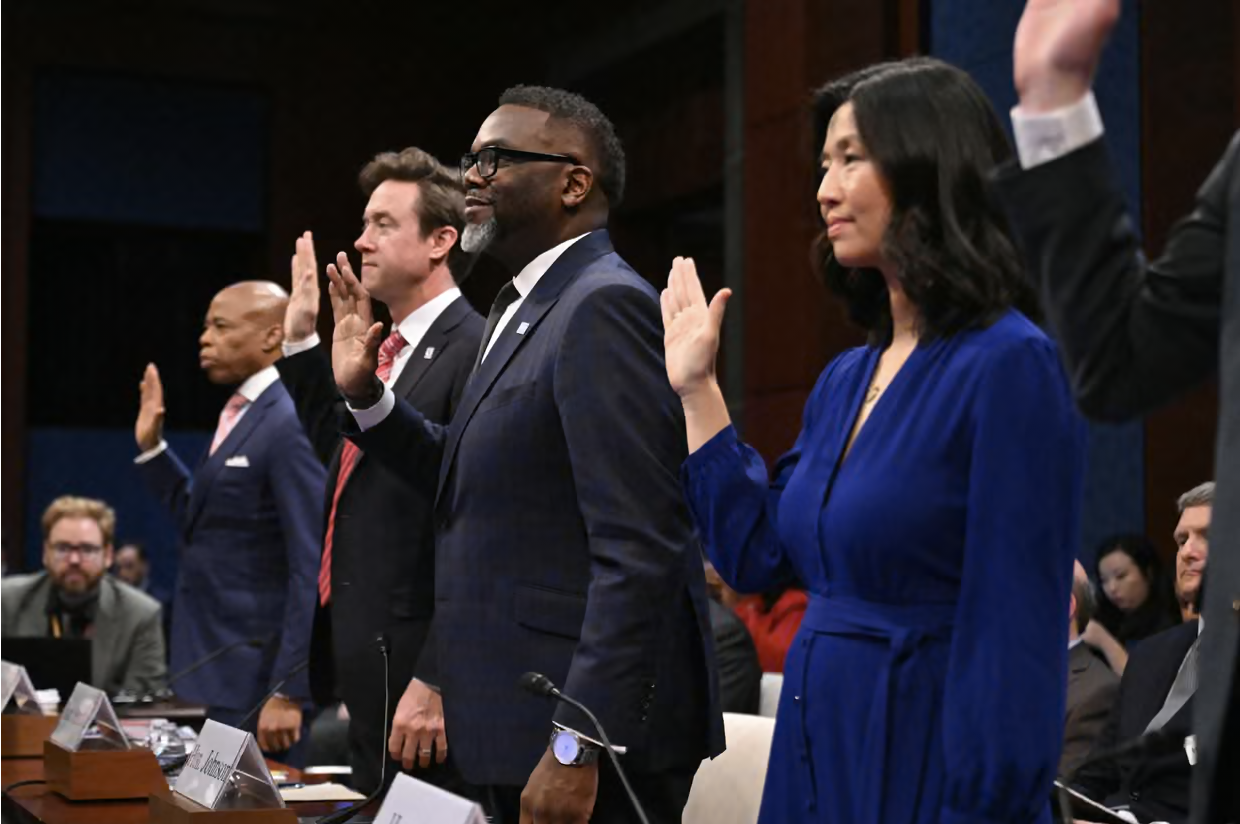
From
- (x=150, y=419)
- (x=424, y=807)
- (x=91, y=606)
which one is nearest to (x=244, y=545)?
(x=150, y=419)

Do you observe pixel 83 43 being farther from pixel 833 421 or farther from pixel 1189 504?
pixel 833 421

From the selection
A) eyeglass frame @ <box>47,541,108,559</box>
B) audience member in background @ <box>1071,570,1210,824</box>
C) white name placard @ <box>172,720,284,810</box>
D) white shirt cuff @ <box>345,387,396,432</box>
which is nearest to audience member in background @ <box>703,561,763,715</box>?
audience member in background @ <box>1071,570,1210,824</box>

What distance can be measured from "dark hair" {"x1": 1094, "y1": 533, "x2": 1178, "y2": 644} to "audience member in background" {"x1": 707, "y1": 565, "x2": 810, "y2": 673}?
1.24 metres

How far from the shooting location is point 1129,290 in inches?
43.2

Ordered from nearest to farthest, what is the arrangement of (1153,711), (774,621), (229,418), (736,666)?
(1153,711) < (736,666) < (229,418) < (774,621)

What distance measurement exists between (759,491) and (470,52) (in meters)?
8.77

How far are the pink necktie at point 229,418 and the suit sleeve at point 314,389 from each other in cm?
131

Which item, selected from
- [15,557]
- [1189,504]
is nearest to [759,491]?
[1189,504]

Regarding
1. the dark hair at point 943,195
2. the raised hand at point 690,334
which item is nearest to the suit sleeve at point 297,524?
the raised hand at point 690,334

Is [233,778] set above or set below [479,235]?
below

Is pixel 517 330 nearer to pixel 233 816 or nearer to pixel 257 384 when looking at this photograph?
pixel 233 816

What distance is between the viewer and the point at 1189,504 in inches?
131

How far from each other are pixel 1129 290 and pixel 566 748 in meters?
1.04

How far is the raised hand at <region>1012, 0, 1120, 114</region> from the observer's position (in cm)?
107
